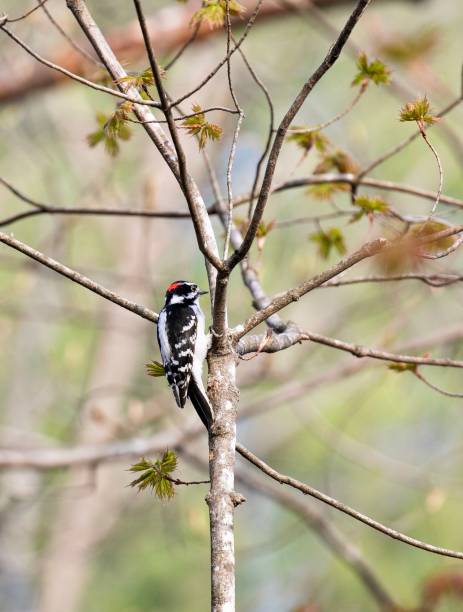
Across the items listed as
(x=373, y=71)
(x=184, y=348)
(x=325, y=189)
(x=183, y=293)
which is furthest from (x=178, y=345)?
(x=373, y=71)

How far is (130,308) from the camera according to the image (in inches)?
124

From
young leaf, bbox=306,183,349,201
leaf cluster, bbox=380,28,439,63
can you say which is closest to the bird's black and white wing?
young leaf, bbox=306,183,349,201

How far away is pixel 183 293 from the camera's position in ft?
18.0

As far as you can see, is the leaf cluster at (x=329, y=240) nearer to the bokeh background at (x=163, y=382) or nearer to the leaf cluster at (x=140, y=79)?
the leaf cluster at (x=140, y=79)

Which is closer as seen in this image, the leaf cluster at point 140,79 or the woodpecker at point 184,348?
the leaf cluster at point 140,79

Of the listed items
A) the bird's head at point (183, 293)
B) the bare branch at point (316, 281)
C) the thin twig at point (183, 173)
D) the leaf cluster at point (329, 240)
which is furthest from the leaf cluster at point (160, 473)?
the bird's head at point (183, 293)

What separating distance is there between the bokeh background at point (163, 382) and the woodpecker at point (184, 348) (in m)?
2.16

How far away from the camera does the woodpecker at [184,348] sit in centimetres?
444

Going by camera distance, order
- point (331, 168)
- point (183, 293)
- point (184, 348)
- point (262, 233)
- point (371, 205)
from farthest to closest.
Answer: point (183, 293)
point (331, 168)
point (184, 348)
point (262, 233)
point (371, 205)

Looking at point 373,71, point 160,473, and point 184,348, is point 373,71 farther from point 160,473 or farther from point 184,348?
point 160,473

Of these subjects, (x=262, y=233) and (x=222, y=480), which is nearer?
(x=222, y=480)

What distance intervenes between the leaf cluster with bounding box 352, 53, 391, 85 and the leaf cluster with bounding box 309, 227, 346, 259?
32.2 inches

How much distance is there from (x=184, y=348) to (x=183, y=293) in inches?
35.3

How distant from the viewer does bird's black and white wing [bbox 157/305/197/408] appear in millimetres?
4523
